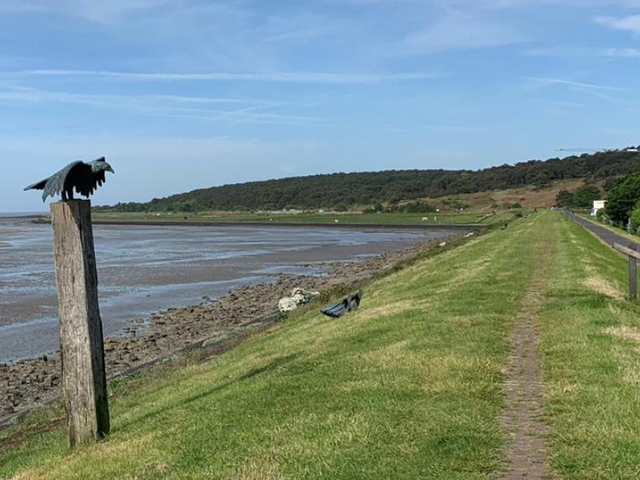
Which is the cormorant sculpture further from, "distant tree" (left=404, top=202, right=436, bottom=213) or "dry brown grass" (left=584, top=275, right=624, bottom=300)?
"distant tree" (left=404, top=202, right=436, bottom=213)

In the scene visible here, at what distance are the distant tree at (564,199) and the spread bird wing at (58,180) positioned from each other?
15012cm

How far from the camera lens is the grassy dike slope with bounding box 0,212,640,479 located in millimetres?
5371

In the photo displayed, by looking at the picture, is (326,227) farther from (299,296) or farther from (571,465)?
(571,465)

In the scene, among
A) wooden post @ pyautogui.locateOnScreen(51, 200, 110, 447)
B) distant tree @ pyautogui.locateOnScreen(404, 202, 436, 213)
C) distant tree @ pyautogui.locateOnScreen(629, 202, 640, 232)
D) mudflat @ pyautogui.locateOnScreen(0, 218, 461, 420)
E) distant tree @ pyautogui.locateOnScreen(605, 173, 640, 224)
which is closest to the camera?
wooden post @ pyautogui.locateOnScreen(51, 200, 110, 447)

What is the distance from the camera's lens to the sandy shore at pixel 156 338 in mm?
15422

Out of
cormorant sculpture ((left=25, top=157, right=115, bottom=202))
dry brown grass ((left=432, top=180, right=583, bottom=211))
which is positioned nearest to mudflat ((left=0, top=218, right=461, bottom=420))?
cormorant sculpture ((left=25, top=157, right=115, bottom=202))

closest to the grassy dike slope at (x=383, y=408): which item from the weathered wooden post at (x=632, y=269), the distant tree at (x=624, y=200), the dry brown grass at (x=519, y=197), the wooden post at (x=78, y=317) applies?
the wooden post at (x=78, y=317)

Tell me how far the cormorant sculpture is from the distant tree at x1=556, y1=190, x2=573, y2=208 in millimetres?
149919

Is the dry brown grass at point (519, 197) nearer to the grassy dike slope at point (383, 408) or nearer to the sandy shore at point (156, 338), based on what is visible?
the sandy shore at point (156, 338)

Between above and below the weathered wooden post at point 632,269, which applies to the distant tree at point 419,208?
below

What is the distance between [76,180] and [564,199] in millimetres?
154889

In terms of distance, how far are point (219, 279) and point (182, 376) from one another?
29332mm

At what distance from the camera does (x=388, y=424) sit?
240 inches

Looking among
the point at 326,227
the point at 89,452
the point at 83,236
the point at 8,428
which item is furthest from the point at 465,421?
the point at 326,227
